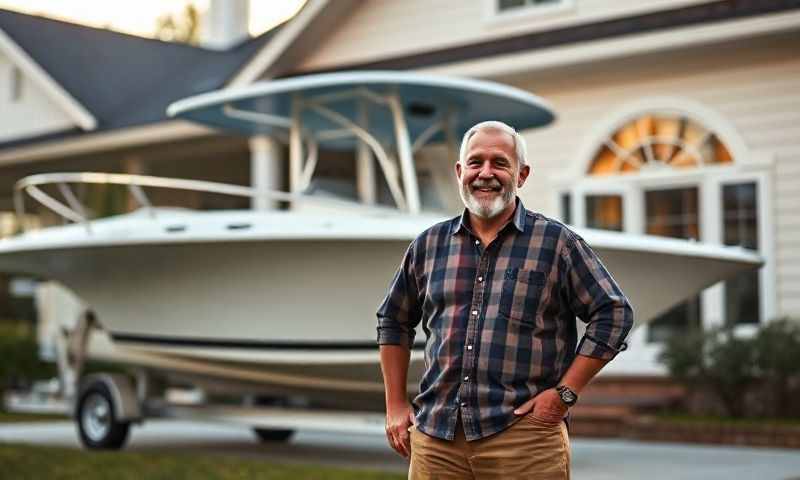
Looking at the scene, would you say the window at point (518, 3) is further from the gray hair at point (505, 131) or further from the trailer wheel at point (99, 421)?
the gray hair at point (505, 131)

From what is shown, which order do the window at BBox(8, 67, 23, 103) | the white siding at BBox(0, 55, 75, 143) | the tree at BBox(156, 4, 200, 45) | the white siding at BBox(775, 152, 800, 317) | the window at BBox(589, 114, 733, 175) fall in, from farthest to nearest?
Result: the tree at BBox(156, 4, 200, 45) < the window at BBox(8, 67, 23, 103) < the white siding at BBox(0, 55, 75, 143) < the window at BBox(589, 114, 733, 175) < the white siding at BBox(775, 152, 800, 317)

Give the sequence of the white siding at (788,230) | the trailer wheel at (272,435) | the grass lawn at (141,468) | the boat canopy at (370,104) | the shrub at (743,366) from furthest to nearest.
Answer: the white siding at (788,230) < the trailer wheel at (272,435) < the shrub at (743,366) < the boat canopy at (370,104) < the grass lawn at (141,468)

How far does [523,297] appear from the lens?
3.46m

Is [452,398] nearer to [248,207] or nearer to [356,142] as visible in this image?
[356,142]

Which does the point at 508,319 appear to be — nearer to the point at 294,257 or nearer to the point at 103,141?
the point at 294,257

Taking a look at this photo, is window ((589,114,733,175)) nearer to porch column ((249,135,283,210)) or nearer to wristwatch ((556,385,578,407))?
porch column ((249,135,283,210))

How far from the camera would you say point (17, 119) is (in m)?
21.0

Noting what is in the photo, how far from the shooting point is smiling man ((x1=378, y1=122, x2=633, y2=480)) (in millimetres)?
3406

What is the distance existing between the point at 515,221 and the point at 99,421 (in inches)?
289

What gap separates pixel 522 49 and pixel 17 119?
10.8 m

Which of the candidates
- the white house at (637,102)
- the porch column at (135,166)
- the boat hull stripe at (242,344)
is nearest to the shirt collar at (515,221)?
the boat hull stripe at (242,344)

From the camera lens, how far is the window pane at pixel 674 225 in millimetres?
12867

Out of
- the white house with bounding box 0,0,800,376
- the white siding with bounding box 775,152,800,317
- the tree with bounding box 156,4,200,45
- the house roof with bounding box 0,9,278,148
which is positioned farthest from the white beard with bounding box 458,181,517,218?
the tree with bounding box 156,4,200,45

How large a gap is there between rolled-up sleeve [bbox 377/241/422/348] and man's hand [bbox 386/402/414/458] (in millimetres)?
201
